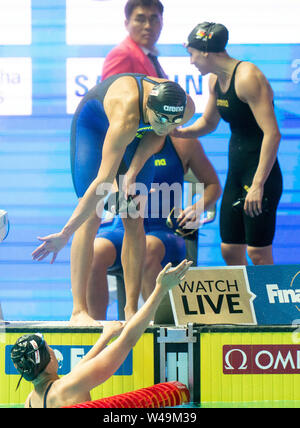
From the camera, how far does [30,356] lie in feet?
11.8

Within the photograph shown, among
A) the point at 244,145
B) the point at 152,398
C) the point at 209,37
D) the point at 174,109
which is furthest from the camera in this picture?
the point at 244,145

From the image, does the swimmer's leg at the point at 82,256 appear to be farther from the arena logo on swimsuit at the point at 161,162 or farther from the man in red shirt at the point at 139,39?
the man in red shirt at the point at 139,39

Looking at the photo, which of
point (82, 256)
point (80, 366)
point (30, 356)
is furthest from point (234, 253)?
point (30, 356)

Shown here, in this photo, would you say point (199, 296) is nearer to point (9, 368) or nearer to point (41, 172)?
point (9, 368)

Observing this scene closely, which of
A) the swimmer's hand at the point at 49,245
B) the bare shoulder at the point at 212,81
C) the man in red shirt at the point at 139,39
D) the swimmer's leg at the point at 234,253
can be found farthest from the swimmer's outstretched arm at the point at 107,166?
the man in red shirt at the point at 139,39

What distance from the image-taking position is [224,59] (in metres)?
5.54

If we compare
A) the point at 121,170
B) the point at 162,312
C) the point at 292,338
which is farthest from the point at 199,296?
the point at 121,170

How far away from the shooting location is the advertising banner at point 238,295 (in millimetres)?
4473

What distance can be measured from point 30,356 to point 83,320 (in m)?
1.09

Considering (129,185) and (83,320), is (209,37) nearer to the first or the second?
(129,185)

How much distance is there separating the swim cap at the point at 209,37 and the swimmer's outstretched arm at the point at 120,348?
2.33 metres

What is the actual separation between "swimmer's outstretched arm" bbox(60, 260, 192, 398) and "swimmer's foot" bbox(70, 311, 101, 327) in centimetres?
85

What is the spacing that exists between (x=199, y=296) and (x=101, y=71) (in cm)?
273

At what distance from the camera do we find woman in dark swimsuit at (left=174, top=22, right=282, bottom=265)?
5363mm
